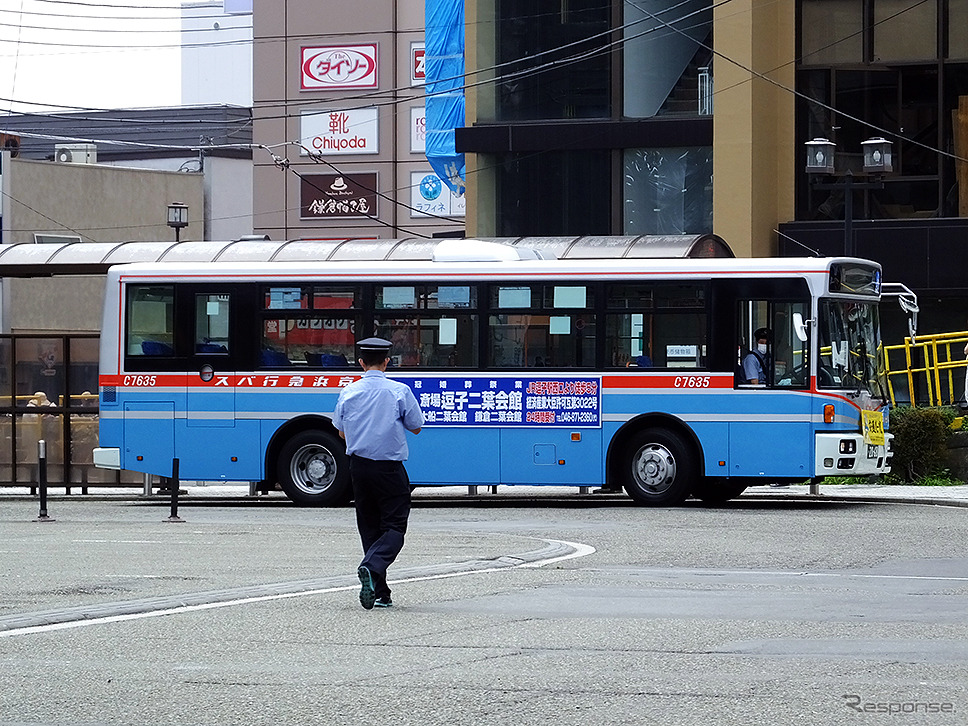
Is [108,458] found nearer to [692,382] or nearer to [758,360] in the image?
[692,382]

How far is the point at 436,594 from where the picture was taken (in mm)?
12039

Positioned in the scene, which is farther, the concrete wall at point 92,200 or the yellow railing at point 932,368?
the concrete wall at point 92,200

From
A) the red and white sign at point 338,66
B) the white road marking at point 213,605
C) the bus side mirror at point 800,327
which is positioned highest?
the red and white sign at point 338,66

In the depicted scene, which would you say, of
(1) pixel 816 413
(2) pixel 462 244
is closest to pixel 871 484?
(1) pixel 816 413

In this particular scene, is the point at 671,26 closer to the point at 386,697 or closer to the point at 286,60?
the point at 386,697

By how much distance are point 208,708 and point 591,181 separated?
28.7 m

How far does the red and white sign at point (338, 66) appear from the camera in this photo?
218 ft

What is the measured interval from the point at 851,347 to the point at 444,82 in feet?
84.8

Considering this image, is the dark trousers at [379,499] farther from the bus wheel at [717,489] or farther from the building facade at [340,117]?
the building facade at [340,117]

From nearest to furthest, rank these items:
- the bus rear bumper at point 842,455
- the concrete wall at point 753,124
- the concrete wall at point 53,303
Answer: the bus rear bumper at point 842,455 → the concrete wall at point 753,124 → the concrete wall at point 53,303

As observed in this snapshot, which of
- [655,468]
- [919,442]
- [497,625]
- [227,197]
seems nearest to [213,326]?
[655,468]

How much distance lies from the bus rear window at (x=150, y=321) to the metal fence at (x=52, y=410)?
2770mm

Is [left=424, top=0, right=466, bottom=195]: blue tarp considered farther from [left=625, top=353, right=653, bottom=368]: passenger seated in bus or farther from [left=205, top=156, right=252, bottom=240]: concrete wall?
[left=625, top=353, right=653, bottom=368]: passenger seated in bus

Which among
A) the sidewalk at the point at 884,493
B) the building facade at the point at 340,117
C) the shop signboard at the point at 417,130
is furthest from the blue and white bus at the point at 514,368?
the shop signboard at the point at 417,130
